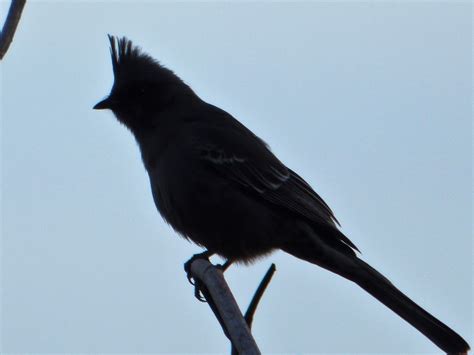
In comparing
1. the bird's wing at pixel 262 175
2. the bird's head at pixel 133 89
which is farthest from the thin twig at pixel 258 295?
the bird's head at pixel 133 89

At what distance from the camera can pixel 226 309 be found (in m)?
3.77

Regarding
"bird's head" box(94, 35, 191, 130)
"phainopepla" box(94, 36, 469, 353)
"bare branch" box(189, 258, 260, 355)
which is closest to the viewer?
"bare branch" box(189, 258, 260, 355)

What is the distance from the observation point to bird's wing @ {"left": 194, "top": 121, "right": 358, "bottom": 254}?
266 inches

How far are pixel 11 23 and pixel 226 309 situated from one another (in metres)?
1.58

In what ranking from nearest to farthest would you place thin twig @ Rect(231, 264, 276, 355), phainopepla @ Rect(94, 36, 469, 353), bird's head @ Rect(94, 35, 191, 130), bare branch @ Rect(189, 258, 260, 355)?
bare branch @ Rect(189, 258, 260, 355), thin twig @ Rect(231, 264, 276, 355), phainopepla @ Rect(94, 36, 469, 353), bird's head @ Rect(94, 35, 191, 130)

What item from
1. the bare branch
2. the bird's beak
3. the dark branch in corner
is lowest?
the bare branch

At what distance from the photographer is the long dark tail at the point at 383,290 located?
4.93 meters

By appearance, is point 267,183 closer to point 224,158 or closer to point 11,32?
point 224,158

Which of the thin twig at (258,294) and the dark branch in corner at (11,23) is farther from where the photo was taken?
the thin twig at (258,294)

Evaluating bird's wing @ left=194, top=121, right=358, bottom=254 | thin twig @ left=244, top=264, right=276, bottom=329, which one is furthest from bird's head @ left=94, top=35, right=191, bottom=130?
thin twig @ left=244, top=264, right=276, bottom=329

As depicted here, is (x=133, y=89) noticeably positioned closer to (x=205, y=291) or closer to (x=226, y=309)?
(x=205, y=291)

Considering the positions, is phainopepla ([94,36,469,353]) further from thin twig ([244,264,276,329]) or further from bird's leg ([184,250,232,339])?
thin twig ([244,264,276,329])

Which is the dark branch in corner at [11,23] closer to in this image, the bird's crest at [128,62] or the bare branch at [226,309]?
the bare branch at [226,309]

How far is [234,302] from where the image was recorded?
382 centimetres
